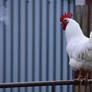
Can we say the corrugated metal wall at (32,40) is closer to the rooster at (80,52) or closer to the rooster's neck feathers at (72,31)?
the rooster's neck feathers at (72,31)

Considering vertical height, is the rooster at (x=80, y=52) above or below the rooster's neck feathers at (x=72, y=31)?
below

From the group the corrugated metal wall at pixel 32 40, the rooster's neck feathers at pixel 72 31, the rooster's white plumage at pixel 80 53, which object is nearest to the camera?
the rooster's white plumage at pixel 80 53

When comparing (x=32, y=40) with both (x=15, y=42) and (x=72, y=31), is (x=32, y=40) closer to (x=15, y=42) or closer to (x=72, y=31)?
(x=15, y=42)

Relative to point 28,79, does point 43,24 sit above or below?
above

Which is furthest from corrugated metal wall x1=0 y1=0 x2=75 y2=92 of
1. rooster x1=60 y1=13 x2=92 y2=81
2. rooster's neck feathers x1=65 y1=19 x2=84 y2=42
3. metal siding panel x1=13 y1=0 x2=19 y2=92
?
rooster x1=60 y1=13 x2=92 y2=81

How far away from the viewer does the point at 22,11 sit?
15.2 ft

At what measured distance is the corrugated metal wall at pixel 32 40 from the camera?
4.62 m

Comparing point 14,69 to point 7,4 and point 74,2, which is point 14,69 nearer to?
point 7,4

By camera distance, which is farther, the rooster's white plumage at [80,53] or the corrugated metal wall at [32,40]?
the corrugated metal wall at [32,40]

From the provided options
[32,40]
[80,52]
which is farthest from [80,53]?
[32,40]

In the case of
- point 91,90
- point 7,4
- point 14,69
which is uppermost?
point 7,4

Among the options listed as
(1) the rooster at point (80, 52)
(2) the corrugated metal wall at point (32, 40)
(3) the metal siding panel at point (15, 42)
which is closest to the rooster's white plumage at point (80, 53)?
(1) the rooster at point (80, 52)

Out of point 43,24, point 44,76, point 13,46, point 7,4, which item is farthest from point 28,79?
point 7,4

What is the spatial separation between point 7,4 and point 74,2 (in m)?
0.99
